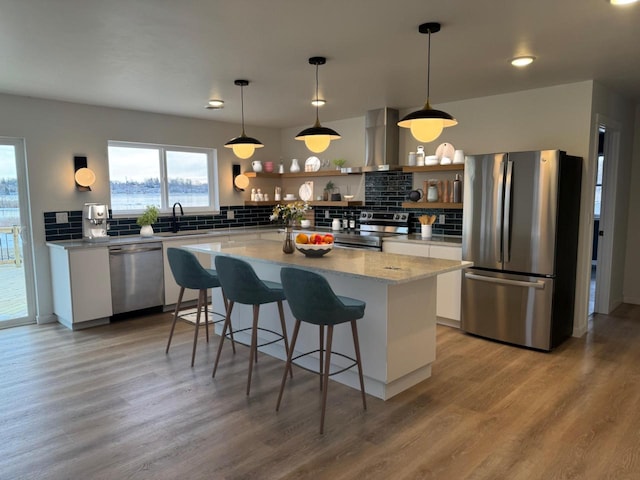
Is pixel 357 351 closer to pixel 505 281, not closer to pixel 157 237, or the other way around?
pixel 505 281

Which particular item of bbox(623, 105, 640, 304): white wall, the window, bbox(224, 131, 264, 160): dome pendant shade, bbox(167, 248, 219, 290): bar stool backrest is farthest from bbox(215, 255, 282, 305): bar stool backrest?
bbox(623, 105, 640, 304): white wall

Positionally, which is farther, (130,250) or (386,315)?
(130,250)

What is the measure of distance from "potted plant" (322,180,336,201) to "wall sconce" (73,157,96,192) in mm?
3007

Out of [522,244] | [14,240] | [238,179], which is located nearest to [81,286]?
[14,240]

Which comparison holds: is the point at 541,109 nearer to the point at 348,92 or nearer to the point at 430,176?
the point at 430,176

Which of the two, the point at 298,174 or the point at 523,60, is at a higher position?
the point at 523,60

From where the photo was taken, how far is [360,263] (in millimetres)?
3254

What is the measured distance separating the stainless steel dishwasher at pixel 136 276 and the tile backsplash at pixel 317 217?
23.9 inches

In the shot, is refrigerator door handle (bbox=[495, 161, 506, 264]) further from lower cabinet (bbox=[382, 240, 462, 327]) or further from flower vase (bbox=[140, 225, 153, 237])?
flower vase (bbox=[140, 225, 153, 237])

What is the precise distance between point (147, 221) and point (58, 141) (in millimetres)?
1277

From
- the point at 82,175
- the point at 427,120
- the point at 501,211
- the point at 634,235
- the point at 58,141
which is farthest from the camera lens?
the point at 634,235

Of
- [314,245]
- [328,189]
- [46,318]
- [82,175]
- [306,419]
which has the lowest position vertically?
[306,419]

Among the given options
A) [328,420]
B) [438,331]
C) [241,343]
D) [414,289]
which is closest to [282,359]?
[241,343]

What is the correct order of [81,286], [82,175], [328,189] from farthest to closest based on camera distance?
[328,189] → [82,175] → [81,286]
